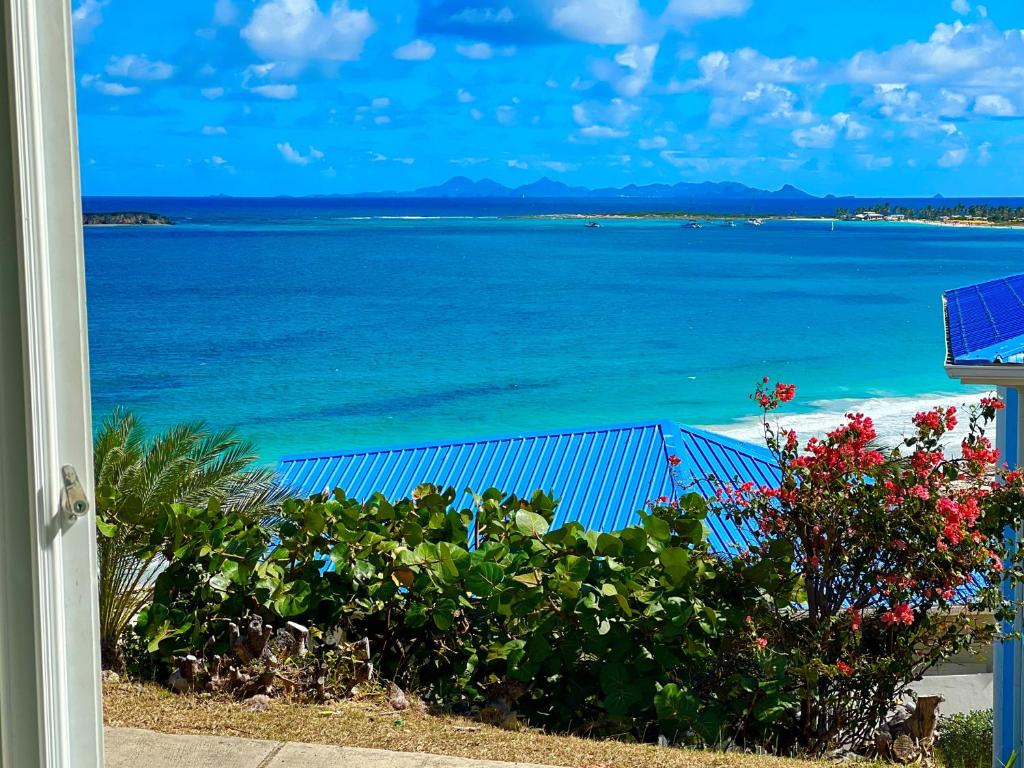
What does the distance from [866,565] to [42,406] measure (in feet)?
11.1

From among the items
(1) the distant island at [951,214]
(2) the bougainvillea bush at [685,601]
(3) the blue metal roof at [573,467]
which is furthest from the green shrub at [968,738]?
(1) the distant island at [951,214]

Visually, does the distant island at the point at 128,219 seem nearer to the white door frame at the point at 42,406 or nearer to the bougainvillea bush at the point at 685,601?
the bougainvillea bush at the point at 685,601

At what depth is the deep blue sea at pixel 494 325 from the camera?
57156 millimetres

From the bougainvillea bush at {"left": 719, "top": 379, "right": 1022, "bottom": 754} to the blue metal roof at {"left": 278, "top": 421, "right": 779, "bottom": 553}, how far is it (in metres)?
5.33

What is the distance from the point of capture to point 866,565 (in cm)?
434

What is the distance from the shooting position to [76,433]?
6.15 ft

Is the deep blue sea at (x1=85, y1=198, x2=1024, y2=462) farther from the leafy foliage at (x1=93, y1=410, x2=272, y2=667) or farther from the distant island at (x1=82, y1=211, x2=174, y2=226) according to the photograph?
the leafy foliage at (x1=93, y1=410, x2=272, y2=667)

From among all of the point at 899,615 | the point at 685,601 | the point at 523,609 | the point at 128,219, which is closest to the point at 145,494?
the point at 523,609

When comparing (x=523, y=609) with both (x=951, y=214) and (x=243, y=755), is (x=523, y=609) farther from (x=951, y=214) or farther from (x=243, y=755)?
(x=951, y=214)

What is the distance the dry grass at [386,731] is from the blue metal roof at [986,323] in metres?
2.50

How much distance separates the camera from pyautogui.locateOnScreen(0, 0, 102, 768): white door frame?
5.90ft

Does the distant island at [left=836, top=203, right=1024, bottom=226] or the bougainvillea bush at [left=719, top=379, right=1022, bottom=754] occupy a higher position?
the distant island at [left=836, top=203, right=1024, bottom=226]

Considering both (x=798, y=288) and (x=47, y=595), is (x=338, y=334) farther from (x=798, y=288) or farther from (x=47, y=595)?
(x=47, y=595)

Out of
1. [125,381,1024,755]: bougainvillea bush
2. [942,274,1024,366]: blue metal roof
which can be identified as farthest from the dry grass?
[942,274,1024,366]: blue metal roof
